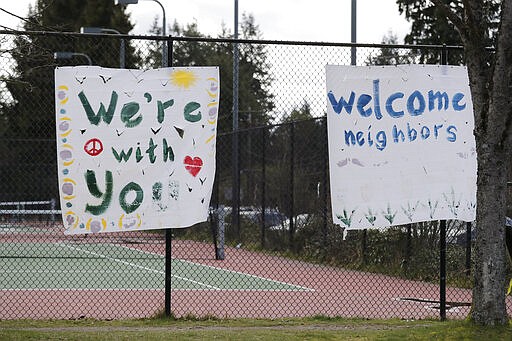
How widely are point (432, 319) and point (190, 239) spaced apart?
57.7 ft

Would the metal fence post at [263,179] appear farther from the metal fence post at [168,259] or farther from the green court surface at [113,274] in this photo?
the metal fence post at [168,259]

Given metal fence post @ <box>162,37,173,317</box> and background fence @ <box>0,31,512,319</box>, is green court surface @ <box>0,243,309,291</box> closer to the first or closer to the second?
background fence @ <box>0,31,512,319</box>

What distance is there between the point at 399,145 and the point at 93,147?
11.0ft

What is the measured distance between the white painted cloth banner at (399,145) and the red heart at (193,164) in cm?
146

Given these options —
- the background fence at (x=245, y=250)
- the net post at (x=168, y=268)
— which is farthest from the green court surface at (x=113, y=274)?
the net post at (x=168, y=268)

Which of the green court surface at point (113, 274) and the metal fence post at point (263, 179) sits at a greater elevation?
the metal fence post at point (263, 179)

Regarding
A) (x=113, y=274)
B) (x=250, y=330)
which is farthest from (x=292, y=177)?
(x=250, y=330)

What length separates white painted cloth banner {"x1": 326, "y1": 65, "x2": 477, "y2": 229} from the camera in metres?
11.4

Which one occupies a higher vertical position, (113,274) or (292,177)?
(292,177)

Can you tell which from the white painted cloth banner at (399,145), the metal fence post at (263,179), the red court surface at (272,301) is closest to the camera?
the white painted cloth banner at (399,145)

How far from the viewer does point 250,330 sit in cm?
1048

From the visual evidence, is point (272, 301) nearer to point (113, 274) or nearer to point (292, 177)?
→ point (113, 274)

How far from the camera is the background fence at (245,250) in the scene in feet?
44.7

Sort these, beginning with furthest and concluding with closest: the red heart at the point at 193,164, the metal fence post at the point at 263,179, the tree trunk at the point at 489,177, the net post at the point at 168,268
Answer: the metal fence post at the point at 263,179
the red heart at the point at 193,164
the net post at the point at 168,268
the tree trunk at the point at 489,177
